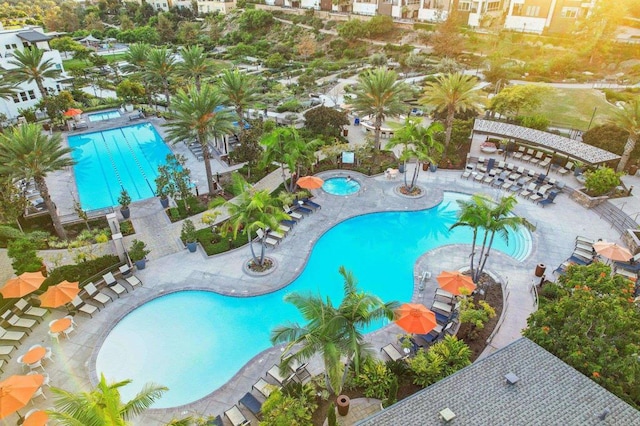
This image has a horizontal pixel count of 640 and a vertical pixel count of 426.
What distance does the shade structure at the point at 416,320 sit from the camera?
16219 mm

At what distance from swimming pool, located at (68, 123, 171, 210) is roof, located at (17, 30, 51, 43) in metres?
15.2

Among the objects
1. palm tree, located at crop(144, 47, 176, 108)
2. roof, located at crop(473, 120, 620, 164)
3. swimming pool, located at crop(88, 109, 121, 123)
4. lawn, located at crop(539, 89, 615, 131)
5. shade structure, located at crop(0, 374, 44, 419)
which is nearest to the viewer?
shade structure, located at crop(0, 374, 44, 419)

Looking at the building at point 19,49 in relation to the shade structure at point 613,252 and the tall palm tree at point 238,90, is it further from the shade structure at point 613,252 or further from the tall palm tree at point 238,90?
the shade structure at point 613,252

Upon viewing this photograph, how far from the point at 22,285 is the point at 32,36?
41425 mm

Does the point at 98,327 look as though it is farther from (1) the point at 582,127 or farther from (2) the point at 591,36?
(2) the point at 591,36

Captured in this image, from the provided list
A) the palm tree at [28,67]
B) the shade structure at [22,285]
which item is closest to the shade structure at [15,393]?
the shade structure at [22,285]

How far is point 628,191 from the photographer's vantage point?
27781 millimetres

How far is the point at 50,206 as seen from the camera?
23.3 meters

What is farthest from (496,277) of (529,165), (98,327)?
(98,327)

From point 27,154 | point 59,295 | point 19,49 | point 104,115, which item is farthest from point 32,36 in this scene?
point 59,295

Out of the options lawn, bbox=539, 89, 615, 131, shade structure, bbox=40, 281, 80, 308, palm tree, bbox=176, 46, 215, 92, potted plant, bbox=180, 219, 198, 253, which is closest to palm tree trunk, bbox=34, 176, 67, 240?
shade structure, bbox=40, 281, 80, 308

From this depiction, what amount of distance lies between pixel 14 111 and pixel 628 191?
5940 centimetres

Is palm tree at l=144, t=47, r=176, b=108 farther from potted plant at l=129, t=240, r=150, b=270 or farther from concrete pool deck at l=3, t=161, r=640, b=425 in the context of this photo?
potted plant at l=129, t=240, r=150, b=270

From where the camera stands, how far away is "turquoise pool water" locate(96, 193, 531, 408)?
16.7m
